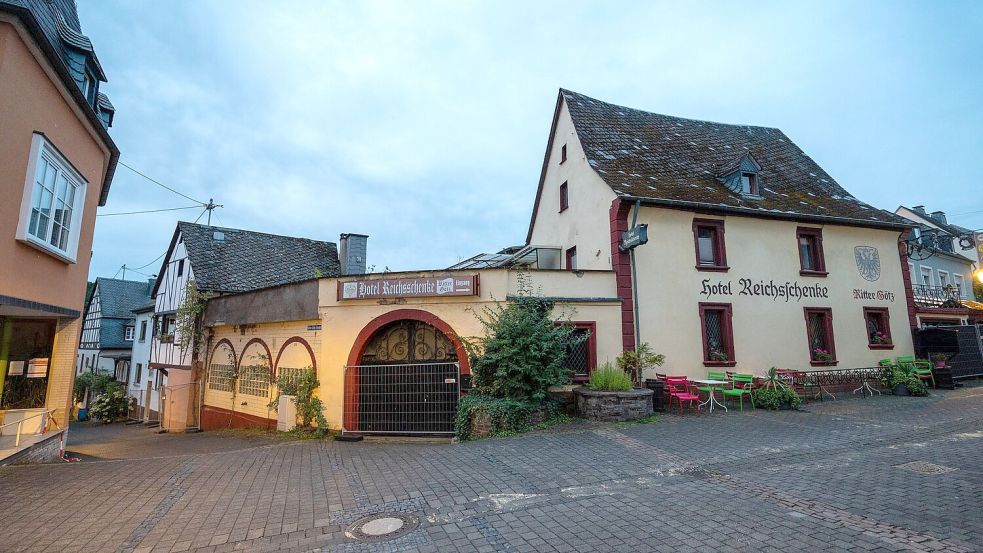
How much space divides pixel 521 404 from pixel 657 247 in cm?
642

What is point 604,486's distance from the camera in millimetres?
6062

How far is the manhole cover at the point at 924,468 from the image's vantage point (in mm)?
6414

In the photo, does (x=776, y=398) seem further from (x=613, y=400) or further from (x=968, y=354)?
(x=968, y=354)

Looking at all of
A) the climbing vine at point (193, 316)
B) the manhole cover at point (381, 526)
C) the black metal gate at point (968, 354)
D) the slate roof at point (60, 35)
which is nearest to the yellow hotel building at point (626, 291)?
the climbing vine at point (193, 316)

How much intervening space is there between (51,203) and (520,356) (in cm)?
886

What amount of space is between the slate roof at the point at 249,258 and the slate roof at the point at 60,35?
905cm

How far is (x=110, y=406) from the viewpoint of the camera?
88.8 ft

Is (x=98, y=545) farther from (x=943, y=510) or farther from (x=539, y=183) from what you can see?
(x=539, y=183)

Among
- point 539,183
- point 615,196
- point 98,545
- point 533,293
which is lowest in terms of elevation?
point 98,545

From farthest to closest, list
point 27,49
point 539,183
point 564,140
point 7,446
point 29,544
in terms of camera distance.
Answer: point 539,183 < point 564,140 < point 7,446 < point 27,49 < point 29,544

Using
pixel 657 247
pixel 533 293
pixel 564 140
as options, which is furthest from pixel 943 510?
pixel 564 140

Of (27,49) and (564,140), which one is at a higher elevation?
(564,140)

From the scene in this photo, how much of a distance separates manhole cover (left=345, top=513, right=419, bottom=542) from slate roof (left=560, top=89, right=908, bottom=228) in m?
10.4

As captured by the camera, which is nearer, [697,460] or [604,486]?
[604,486]
